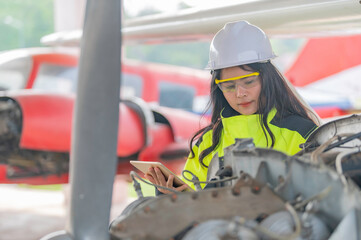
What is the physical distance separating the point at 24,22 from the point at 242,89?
21520mm

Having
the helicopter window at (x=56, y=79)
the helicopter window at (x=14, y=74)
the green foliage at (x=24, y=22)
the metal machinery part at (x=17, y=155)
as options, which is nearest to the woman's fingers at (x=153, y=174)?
the metal machinery part at (x=17, y=155)

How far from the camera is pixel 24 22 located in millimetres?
21812

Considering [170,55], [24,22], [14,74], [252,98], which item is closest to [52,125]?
[14,74]

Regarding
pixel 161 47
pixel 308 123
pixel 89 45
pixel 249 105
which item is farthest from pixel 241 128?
pixel 161 47

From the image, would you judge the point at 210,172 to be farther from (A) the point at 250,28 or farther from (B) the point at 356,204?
(B) the point at 356,204

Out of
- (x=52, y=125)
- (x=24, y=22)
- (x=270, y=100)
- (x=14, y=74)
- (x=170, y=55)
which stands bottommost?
(x=52, y=125)

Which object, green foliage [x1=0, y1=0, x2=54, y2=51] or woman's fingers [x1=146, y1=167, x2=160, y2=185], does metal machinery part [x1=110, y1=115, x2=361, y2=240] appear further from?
green foliage [x1=0, y1=0, x2=54, y2=51]

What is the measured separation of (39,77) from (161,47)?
17787mm

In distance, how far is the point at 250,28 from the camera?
175 centimetres

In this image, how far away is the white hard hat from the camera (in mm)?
1723

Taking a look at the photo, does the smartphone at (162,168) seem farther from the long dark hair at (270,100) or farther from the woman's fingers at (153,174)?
the long dark hair at (270,100)

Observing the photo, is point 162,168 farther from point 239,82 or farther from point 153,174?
point 239,82

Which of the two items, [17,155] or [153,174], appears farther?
[17,155]

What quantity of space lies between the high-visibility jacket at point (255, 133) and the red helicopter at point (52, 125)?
→ 2.68 m
